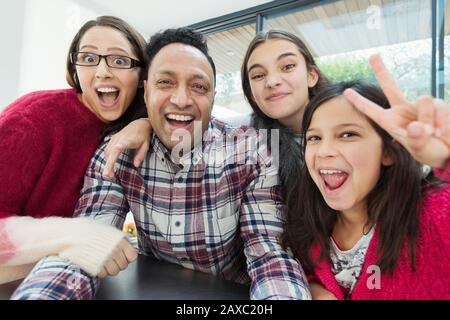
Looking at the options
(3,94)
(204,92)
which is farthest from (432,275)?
(3,94)

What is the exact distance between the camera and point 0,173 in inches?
33.0

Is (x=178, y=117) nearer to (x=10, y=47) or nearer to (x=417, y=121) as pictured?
(x=417, y=121)

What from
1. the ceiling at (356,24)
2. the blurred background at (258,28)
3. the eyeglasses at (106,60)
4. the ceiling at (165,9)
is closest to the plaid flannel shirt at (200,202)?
the eyeglasses at (106,60)

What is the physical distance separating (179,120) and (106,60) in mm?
326

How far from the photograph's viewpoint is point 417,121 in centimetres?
60

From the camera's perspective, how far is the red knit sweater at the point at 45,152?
2.81ft

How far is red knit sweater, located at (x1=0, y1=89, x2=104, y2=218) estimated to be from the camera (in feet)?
2.81

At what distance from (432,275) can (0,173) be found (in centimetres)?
104

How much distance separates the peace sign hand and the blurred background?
1.28 metres

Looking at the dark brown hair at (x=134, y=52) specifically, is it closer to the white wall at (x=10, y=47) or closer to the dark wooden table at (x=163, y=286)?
the dark wooden table at (x=163, y=286)

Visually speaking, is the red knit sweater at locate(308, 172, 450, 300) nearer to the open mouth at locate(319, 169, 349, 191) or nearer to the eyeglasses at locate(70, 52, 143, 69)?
the open mouth at locate(319, 169, 349, 191)

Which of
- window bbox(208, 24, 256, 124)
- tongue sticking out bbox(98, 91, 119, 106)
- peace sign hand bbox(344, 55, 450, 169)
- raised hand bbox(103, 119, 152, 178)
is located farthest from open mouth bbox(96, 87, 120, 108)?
window bbox(208, 24, 256, 124)

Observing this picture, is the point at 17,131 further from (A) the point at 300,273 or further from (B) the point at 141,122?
(A) the point at 300,273

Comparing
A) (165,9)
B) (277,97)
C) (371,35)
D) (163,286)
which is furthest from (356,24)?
(163,286)
